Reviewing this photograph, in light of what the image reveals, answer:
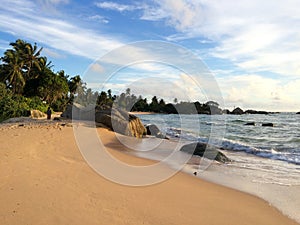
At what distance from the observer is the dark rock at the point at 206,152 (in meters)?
9.45

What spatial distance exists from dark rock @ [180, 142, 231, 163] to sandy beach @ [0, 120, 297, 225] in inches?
126

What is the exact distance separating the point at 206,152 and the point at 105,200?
20.4ft

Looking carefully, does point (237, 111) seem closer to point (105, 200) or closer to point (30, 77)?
point (30, 77)

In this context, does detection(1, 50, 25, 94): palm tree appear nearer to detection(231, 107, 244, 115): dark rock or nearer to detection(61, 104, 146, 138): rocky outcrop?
detection(61, 104, 146, 138): rocky outcrop

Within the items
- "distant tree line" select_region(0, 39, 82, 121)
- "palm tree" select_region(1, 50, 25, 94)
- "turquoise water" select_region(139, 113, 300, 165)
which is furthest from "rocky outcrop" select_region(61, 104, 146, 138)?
"palm tree" select_region(1, 50, 25, 94)

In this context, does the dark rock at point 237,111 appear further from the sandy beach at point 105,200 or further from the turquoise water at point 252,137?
the sandy beach at point 105,200

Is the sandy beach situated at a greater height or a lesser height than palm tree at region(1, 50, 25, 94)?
lesser

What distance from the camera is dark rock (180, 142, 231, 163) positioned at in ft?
31.0

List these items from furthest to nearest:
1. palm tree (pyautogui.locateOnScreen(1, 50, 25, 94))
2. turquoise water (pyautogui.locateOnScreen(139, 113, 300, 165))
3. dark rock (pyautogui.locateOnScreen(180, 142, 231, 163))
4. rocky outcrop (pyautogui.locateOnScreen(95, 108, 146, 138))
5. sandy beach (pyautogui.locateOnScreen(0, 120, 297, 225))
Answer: palm tree (pyautogui.locateOnScreen(1, 50, 25, 94)), rocky outcrop (pyautogui.locateOnScreen(95, 108, 146, 138)), turquoise water (pyautogui.locateOnScreen(139, 113, 300, 165)), dark rock (pyautogui.locateOnScreen(180, 142, 231, 163)), sandy beach (pyautogui.locateOnScreen(0, 120, 297, 225))

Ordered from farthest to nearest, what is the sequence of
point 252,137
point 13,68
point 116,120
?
point 13,68, point 252,137, point 116,120

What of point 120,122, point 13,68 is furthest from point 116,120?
point 13,68

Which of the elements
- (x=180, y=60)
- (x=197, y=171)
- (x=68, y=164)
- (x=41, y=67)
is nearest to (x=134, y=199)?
(x=68, y=164)

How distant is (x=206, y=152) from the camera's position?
9.96m

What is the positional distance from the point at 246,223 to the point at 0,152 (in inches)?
245
